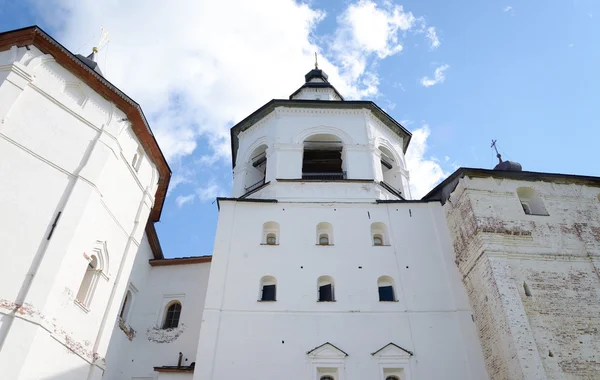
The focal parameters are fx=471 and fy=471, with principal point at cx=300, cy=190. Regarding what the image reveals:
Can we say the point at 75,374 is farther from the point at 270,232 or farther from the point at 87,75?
the point at 87,75

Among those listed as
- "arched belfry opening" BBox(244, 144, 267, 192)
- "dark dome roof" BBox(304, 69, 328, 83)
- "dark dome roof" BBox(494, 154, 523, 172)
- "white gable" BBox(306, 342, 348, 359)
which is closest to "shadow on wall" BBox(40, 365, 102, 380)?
"white gable" BBox(306, 342, 348, 359)

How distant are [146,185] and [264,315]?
261 inches

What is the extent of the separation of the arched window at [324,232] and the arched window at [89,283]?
7014 mm

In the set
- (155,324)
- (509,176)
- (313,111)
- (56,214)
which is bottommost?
(155,324)

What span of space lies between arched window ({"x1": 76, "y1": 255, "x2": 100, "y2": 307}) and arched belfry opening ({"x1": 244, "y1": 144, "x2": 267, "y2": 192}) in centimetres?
715

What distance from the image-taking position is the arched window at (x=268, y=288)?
14.5m

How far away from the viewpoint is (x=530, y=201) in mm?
16359

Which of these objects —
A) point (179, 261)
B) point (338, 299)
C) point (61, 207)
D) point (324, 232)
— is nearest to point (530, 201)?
point (324, 232)

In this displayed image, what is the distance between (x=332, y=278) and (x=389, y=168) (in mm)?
7042

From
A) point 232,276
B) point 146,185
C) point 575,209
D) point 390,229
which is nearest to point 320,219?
point 390,229

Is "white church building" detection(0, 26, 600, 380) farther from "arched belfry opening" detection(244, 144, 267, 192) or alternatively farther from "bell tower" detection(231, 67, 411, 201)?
"arched belfry opening" detection(244, 144, 267, 192)

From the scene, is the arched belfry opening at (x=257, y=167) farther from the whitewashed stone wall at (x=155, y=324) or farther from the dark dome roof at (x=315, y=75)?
the dark dome roof at (x=315, y=75)

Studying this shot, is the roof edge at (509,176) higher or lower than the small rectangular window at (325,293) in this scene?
higher

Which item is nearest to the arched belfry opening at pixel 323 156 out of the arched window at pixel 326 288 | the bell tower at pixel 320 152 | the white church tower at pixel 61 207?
the bell tower at pixel 320 152
